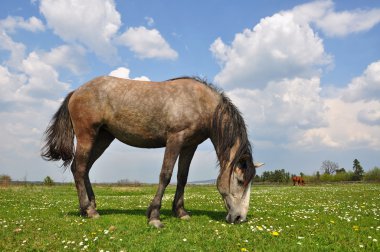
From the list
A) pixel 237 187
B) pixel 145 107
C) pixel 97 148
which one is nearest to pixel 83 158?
pixel 97 148

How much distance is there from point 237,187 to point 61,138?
5.86 metres

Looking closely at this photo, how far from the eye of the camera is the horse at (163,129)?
915 cm

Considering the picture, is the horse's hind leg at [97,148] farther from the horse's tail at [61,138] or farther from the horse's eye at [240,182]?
the horse's eye at [240,182]

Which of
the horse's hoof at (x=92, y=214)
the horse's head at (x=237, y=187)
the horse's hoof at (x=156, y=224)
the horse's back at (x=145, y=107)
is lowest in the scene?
the horse's hoof at (x=156, y=224)

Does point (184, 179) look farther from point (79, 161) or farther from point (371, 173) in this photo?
point (371, 173)

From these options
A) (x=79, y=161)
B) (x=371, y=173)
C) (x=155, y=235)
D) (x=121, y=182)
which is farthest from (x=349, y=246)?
(x=371, y=173)

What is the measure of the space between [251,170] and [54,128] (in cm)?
661

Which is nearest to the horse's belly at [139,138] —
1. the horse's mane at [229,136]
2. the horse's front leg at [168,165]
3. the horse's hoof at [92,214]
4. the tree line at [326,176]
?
the horse's front leg at [168,165]

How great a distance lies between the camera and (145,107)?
9.73m

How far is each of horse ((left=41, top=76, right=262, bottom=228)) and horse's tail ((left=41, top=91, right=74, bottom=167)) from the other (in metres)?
0.03

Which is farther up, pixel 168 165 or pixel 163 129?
pixel 163 129

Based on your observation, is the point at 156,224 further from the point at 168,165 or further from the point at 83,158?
the point at 83,158

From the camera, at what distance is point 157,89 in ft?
32.7

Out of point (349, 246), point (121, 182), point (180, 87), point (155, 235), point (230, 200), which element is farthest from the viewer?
point (121, 182)
